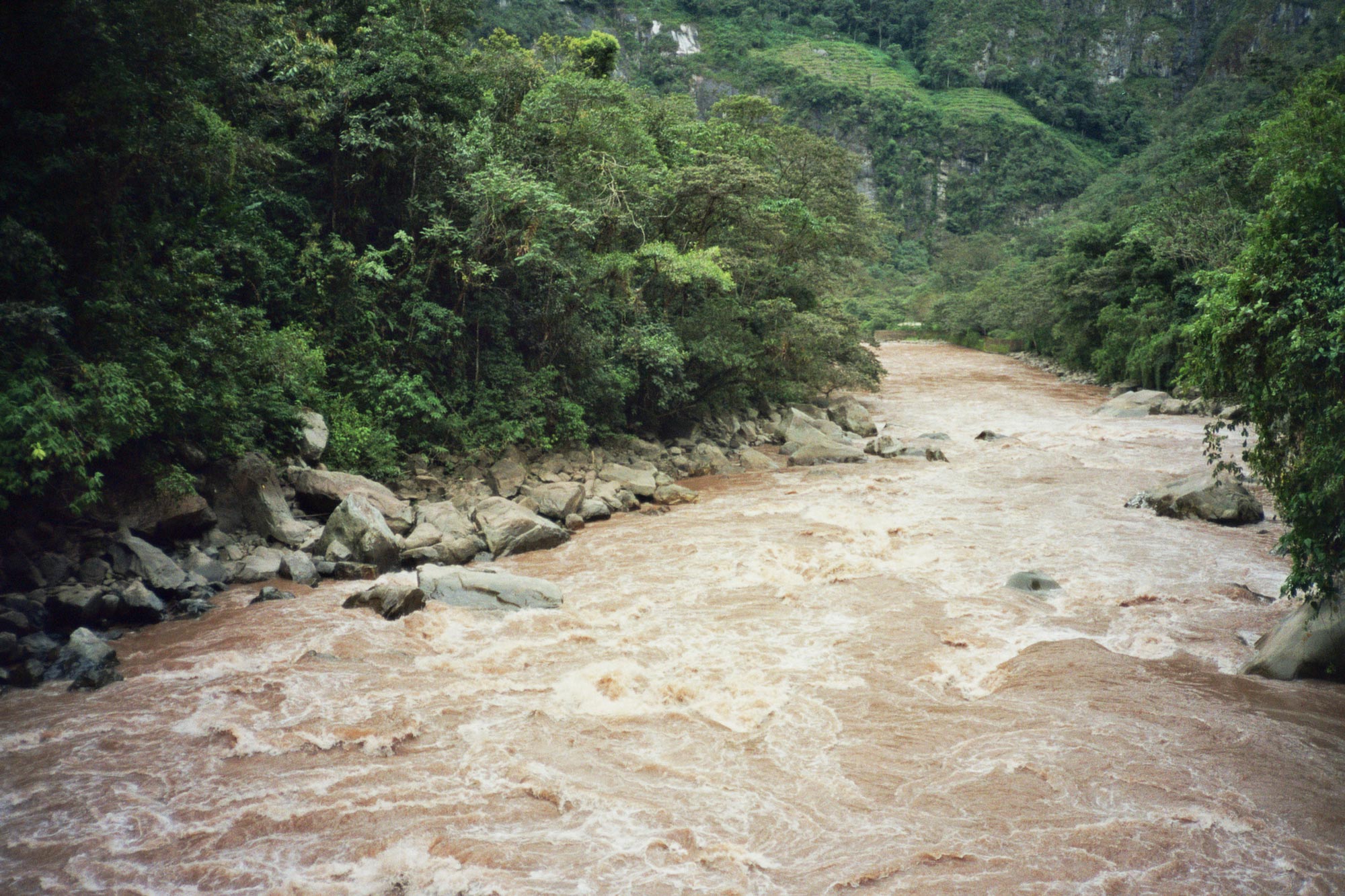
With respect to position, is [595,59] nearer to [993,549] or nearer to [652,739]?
[993,549]

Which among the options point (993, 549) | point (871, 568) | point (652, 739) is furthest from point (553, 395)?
point (652, 739)

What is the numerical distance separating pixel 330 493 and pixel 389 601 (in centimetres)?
350

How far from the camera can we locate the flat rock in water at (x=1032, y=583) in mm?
10648

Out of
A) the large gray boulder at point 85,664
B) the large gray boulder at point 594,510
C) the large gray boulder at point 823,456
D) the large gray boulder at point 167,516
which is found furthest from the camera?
the large gray boulder at point 823,456

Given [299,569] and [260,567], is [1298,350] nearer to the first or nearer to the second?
[299,569]

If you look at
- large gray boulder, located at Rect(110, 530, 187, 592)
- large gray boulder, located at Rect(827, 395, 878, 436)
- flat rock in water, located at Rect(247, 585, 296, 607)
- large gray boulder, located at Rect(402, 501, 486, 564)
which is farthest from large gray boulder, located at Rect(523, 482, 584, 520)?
large gray boulder, located at Rect(827, 395, 878, 436)

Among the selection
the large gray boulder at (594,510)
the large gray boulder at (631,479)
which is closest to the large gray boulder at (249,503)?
the large gray boulder at (594,510)

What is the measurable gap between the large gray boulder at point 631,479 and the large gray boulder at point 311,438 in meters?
5.56

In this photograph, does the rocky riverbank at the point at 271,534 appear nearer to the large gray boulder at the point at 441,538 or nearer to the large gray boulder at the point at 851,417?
the large gray boulder at the point at 441,538

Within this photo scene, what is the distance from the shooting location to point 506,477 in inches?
589

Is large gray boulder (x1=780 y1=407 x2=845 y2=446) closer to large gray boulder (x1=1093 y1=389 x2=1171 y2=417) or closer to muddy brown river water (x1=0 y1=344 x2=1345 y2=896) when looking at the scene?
large gray boulder (x1=1093 y1=389 x2=1171 y2=417)

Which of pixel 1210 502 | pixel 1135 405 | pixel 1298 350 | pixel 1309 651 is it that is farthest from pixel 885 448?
pixel 1298 350

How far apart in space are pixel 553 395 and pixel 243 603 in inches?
317

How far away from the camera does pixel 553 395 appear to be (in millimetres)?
16562
